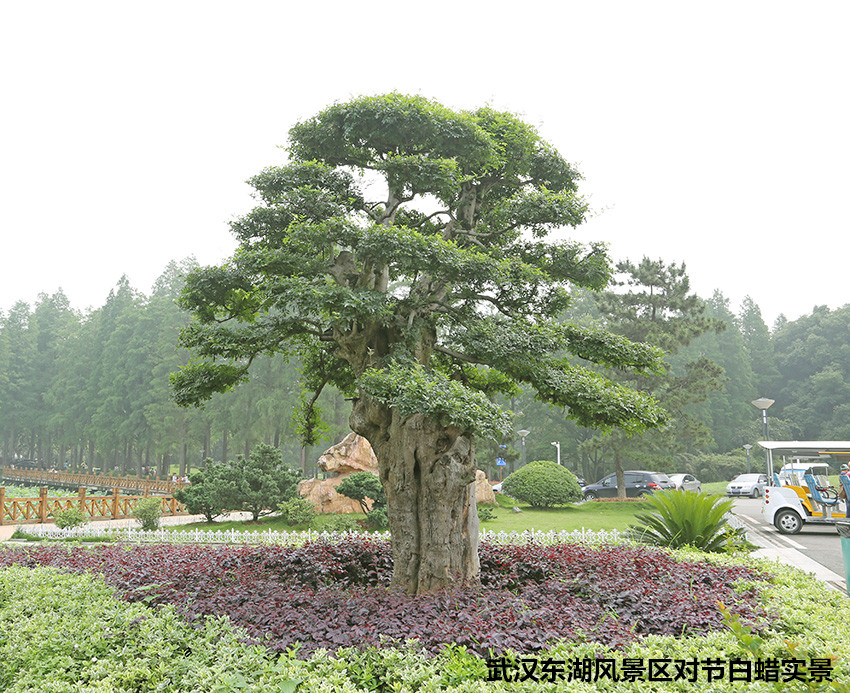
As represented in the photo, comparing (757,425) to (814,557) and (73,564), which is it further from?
(73,564)

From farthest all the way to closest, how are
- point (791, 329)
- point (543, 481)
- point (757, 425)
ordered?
point (791, 329) < point (757, 425) < point (543, 481)

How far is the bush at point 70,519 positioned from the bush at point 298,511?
19.6 ft

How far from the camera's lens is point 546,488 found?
68.3ft

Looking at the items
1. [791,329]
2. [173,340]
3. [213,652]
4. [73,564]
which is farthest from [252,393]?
[791,329]

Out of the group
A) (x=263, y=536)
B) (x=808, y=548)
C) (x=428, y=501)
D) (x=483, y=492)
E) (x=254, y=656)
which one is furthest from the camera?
(x=483, y=492)

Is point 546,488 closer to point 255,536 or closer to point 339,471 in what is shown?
point 339,471

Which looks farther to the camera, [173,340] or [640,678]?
[173,340]

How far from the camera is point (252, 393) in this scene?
1277 inches

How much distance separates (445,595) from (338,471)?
1313 centimetres

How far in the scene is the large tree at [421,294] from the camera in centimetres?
664

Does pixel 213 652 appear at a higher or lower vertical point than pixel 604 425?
lower

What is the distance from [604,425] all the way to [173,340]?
34.4m

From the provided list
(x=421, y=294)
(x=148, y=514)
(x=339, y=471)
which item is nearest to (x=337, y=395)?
(x=339, y=471)

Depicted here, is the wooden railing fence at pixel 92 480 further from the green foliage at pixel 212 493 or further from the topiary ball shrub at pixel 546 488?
the topiary ball shrub at pixel 546 488
